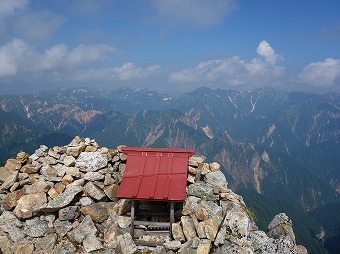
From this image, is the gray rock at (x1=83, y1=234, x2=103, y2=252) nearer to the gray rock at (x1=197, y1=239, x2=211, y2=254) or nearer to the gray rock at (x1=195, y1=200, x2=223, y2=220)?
the gray rock at (x1=197, y1=239, x2=211, y2=254)

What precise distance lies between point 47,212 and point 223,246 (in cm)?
1158

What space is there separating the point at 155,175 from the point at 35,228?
819 centimetres

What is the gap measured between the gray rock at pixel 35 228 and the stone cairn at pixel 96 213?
0.06 metres

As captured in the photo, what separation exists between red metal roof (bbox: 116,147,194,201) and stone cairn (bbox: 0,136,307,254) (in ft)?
4.84

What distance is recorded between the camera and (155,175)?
1956 centimetres

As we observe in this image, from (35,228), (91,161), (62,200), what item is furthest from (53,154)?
(35,228)

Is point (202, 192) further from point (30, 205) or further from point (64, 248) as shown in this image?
point (30, 205)

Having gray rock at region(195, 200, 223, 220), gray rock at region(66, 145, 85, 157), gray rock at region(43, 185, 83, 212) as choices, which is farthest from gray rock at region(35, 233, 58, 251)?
gray rock at region(195, 200, 223, 220)

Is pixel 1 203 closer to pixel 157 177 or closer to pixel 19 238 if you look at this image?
pixel 19 238

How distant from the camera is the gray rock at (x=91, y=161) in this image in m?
21.8

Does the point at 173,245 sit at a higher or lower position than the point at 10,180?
lower

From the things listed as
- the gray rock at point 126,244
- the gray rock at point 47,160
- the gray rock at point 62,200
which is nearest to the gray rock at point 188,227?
the gray rock at point 126,244

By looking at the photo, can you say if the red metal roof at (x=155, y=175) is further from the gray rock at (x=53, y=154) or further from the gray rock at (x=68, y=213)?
the gray rock at (x=53, y=154)

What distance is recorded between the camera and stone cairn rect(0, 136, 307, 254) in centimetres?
1684
